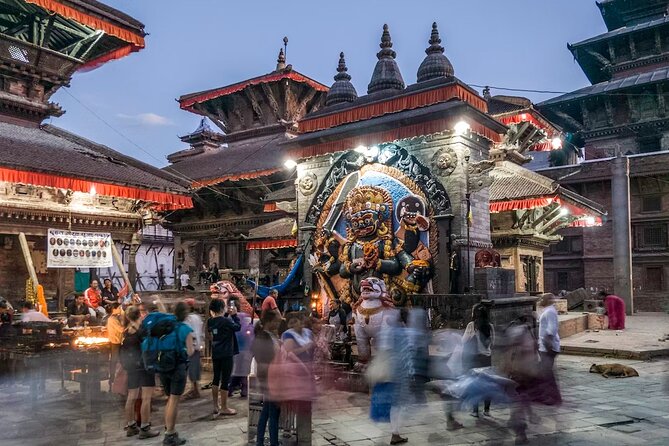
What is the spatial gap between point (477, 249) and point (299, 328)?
324 inches

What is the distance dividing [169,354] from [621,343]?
1301cm

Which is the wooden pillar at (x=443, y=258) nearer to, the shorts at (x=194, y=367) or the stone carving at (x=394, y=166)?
the stone carving at (x=394, y=166)

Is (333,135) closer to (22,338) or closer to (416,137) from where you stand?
(416,137)

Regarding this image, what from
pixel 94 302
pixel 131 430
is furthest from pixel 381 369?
pixel 94 302

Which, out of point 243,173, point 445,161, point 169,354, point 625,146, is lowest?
point 169,354

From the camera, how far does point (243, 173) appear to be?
2358cm

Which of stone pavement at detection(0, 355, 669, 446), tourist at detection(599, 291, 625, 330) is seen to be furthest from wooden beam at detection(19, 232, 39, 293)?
tourist at detection(599, 291, 625, 330)

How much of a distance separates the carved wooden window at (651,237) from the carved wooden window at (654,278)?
1.17 meters

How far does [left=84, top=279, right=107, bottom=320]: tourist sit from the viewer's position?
1595 cm

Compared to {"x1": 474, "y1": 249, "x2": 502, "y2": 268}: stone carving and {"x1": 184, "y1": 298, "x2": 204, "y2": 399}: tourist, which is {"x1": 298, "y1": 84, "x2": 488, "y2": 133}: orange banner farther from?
{"x1": 184, "y1": 298, "x2": 204, "y2": 399}: tourist

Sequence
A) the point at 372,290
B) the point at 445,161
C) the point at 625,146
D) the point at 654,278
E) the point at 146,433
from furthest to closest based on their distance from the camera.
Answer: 1. the point at 625,146
2. the point at 654,278
3. the point at 445,161
4. the point at 372,290
5. the point at 146,433

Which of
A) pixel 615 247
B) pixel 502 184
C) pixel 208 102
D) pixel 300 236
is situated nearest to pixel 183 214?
pixel 208 102

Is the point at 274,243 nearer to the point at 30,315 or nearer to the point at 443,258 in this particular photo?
the point at 443,258

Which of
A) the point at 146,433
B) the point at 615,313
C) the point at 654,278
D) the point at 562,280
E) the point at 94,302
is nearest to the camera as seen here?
the point at 146,433
